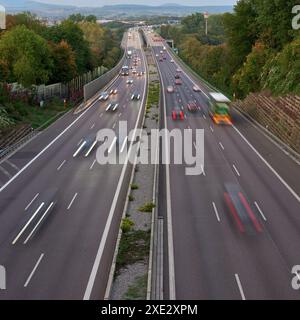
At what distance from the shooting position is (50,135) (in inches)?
2404

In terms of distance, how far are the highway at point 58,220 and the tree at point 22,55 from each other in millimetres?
33141

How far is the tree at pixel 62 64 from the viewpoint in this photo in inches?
4011

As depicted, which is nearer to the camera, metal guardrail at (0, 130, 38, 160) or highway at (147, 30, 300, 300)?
highway at (147, 30, 300, 300)

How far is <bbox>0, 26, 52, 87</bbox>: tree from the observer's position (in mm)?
86700

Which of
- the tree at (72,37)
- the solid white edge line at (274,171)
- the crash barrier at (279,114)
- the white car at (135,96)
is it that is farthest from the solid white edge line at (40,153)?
the tree at (72,37)

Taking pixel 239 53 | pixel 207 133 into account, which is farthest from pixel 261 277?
pixel 239 53

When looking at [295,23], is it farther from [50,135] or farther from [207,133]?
[50,135]

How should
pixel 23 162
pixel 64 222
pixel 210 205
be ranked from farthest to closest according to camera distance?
pixel 23 162 < pixel 210 205 < pixel 64 222

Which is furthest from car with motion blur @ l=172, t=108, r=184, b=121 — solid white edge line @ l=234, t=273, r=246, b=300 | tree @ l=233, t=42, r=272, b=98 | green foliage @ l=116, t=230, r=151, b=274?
solid white edge line @ l=234, t=273, r=246, b=300

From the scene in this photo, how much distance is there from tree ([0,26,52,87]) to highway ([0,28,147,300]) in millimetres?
33141

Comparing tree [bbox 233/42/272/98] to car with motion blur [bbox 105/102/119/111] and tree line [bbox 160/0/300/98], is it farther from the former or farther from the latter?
car with motion blur [bbox 105/102/119/111]

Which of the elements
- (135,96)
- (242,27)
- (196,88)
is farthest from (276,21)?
(135,96)

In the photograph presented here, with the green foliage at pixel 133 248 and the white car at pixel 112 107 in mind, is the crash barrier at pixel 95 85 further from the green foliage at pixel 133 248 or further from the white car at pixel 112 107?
the green foliage at pixel 133 248
